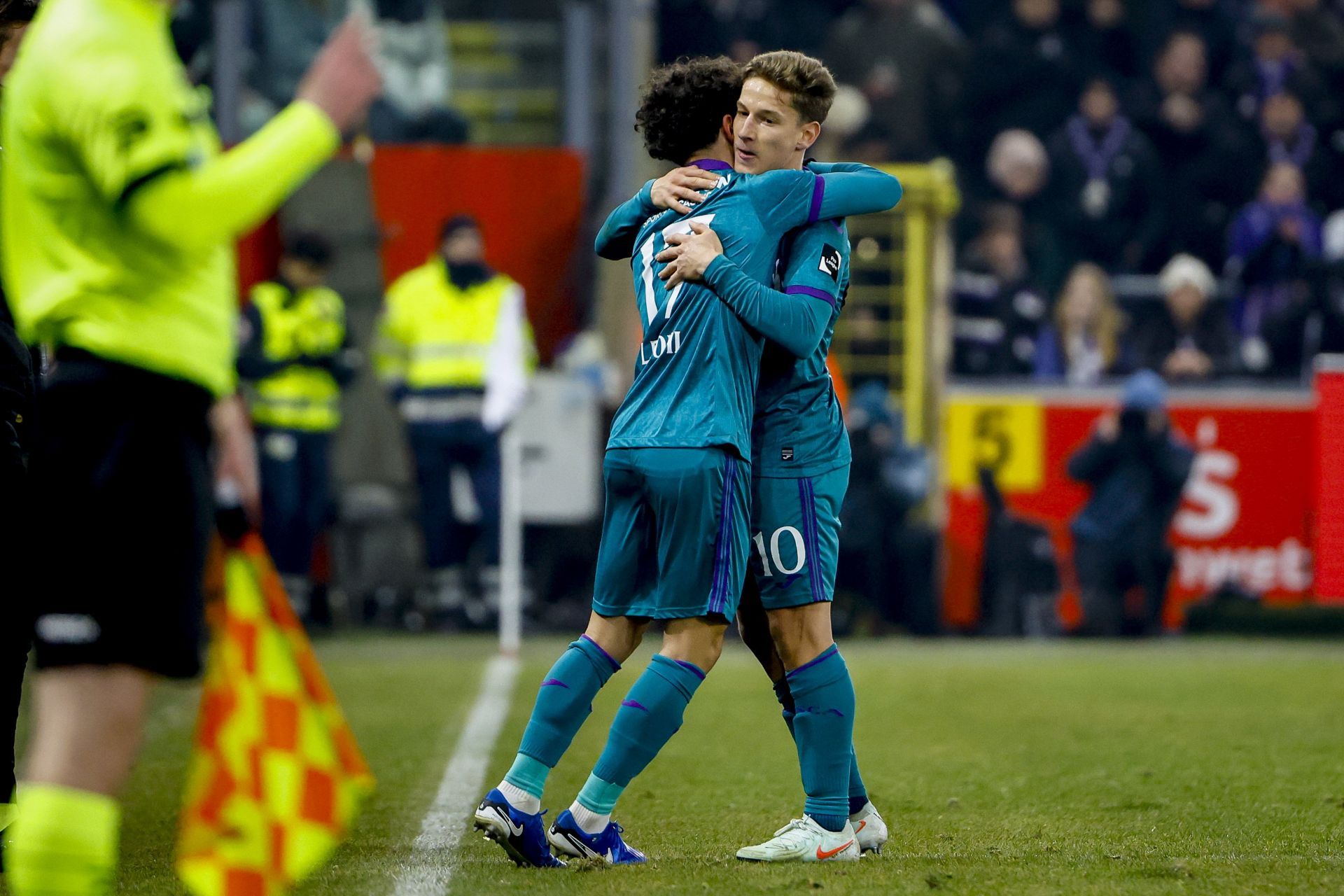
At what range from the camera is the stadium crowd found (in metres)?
13.3

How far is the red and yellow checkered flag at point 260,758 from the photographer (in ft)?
Answer: 10.4

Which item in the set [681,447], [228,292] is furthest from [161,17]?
[681,447]

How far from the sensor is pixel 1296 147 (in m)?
14.5

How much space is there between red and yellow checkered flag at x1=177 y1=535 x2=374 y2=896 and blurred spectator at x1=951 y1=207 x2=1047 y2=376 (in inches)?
400

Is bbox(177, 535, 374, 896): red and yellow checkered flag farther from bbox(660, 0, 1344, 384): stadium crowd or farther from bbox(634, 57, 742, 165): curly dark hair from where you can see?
bbox(660, 0, 1344, 384): stadium crowd

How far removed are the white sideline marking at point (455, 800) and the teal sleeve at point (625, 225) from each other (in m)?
1.50

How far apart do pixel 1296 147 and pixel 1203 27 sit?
1.37 m

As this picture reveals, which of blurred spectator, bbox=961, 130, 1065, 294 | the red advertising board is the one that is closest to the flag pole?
the red advertising board

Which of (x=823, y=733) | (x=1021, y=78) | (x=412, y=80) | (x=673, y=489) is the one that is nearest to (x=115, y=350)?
(x=673, y=489)

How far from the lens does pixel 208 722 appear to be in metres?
3.21

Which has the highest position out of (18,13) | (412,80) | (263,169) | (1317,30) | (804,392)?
(1317,30)

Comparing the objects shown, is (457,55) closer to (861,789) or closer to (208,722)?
(861,789)

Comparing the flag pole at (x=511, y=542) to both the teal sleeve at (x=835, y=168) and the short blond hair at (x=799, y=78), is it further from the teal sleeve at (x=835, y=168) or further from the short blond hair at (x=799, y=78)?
the short blond hair at (x=799, y=78)

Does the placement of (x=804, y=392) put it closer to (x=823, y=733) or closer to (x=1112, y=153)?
(x=823, y=733)
